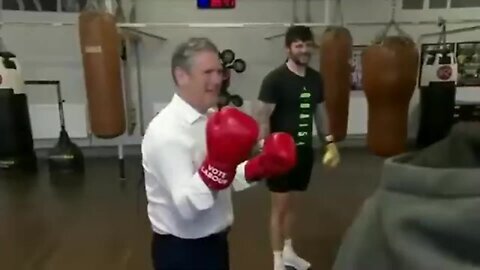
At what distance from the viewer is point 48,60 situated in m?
5.30

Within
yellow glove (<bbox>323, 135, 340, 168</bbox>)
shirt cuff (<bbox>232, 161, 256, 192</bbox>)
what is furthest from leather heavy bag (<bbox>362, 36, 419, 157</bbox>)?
shirt cuff (<bbox>232, 161, 256, 192</bbox>)

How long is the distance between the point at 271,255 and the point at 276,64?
2870 millimetres

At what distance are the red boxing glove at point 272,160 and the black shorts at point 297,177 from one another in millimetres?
1118

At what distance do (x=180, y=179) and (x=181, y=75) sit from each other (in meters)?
0.31

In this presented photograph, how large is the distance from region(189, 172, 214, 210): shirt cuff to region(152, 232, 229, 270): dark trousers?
0.81ft

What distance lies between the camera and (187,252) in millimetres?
1643

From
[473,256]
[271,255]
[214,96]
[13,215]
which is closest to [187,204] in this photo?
[214,96]

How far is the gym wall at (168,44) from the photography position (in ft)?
17.3

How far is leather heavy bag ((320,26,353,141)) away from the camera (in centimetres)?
412

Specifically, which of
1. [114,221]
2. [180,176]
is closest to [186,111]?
[180,176]

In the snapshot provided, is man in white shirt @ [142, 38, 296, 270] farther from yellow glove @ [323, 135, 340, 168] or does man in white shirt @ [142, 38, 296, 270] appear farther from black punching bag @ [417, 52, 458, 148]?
black punching bag @ [417, 52, 458, 148]

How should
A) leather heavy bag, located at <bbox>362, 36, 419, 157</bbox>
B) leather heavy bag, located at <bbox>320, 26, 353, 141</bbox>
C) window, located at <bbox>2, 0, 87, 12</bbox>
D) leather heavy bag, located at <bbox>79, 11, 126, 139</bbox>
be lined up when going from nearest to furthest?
leather heavy bag, located at <bbox>362, 36, 419, 157</bbox>, leather heavy bag, located at <bbox>79, 11, 126, 139</bbox>, leather heavy bag, located at <bbox>320, 26, 353, 141</bbox>, window, located at <bbox>2, 0, 87, 12</bbox>

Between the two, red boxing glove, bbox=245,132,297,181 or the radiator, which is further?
the radiator

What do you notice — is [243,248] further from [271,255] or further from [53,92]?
[53,92]
